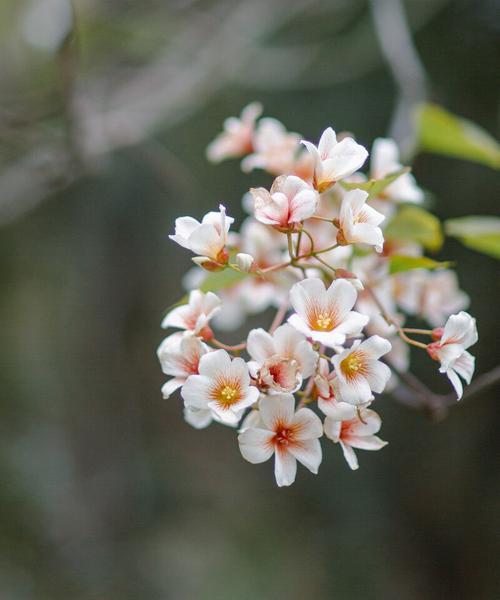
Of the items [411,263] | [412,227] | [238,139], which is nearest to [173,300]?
[238,139]

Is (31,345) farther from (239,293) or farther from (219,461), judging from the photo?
(239,293)

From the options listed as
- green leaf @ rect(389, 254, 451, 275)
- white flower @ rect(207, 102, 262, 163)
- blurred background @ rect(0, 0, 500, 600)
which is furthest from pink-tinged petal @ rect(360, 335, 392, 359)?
blurred background @ rect(0, 0, 500, 600)

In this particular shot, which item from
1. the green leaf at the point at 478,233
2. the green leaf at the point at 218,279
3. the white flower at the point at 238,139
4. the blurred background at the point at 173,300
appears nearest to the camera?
the green leaf at the point at 218,279

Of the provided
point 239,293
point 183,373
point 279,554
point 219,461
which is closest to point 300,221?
point 183,373

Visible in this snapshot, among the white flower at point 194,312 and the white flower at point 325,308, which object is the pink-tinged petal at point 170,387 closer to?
the white flower at point 194,312

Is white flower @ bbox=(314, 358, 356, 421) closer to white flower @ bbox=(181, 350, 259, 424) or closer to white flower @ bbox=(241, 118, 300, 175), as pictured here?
white flower @ bbox=(181, 350, 259, 424)

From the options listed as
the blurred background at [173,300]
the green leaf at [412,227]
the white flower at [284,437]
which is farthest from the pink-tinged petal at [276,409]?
the blurred background at [173,300]
